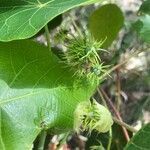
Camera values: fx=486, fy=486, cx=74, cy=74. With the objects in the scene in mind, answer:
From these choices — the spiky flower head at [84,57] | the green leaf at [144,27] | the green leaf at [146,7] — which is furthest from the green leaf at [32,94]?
the green leaf at [146,7]

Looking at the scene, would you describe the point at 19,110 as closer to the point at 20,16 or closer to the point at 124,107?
the point at 20,16

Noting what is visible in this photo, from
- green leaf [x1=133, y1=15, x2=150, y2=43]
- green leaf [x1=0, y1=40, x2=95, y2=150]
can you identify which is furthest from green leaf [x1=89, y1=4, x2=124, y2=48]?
green leaf [x1=0, y1=40, x2=95, y2=150]

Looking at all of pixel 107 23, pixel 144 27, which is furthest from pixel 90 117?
pixel 107 23

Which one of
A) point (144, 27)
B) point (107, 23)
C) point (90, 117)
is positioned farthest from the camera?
point (107, 23)

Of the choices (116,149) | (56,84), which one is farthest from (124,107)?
(56,84)

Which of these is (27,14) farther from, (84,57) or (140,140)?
(140,140)
